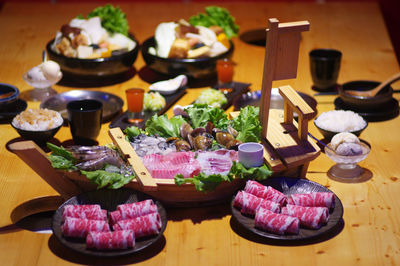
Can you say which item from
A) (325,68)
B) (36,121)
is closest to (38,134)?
(36,121)

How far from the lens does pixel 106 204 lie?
224cm

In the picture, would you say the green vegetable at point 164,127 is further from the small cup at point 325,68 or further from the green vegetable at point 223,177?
the small cup at point 325,68

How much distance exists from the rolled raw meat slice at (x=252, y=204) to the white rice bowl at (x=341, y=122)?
802mm

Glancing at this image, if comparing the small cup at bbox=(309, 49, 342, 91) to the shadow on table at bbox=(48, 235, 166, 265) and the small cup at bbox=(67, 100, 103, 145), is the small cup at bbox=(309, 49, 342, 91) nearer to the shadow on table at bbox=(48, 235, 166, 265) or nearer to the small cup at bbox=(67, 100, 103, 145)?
the small cup at bbox=(67, 100, 103, 145)

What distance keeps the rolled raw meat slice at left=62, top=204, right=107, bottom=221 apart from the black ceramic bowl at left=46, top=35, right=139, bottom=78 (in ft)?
5.01

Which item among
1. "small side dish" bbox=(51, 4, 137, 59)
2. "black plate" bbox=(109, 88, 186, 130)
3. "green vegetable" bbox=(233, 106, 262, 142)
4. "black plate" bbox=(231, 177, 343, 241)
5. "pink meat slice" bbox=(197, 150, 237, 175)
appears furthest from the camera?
"small side dish" bbox=(51, 4, 137, 59)

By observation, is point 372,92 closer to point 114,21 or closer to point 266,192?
point 266,192

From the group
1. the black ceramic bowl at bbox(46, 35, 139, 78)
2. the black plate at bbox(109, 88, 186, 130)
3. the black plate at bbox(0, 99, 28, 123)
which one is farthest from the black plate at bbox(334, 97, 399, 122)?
the black plate at bbox(0, 99, 28, 123)

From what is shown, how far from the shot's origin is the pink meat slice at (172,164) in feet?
7.47

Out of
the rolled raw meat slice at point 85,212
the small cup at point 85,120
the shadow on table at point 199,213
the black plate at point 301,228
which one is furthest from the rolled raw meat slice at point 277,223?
the small cup at point 85,120

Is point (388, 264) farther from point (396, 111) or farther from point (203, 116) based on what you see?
point (396, 111)

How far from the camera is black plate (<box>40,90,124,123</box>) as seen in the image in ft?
10.6

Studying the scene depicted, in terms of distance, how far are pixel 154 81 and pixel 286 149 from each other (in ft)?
4.86

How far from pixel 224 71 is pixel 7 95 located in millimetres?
1259
